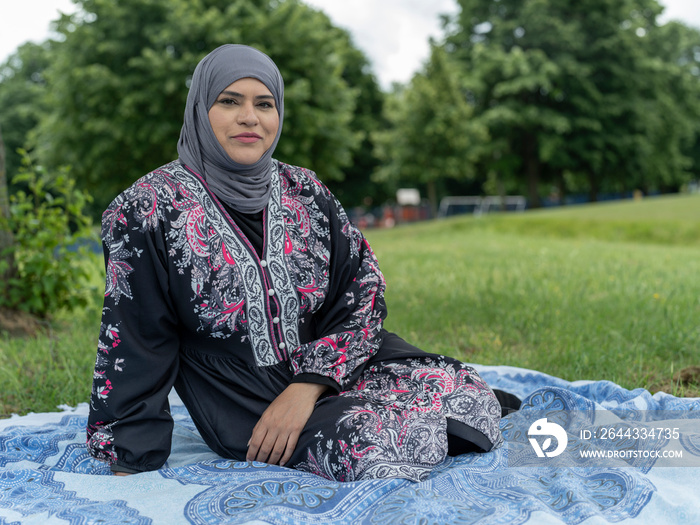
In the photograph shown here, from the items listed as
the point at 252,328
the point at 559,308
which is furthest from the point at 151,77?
the point at 252,328

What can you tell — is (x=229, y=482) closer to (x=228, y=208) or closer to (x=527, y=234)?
(x=228, y=208)

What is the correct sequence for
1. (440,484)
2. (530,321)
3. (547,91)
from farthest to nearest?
(547,91)
(530,321)
(440,484)

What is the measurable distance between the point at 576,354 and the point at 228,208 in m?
2.42

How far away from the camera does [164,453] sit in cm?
218

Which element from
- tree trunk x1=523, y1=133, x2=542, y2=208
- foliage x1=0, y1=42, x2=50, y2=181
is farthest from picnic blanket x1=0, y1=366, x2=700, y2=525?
foliage x1=0, y1=42, x2=50, y2=181

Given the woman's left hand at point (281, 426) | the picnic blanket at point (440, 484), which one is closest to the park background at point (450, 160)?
the picnic blanket at point (440, 484)

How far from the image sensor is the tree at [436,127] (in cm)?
2331

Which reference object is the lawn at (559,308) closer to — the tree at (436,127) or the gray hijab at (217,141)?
the gray hijab at (217,141)

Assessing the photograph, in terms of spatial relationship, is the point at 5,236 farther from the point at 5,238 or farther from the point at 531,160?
the point at 531,160

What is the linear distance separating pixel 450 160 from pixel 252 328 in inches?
880

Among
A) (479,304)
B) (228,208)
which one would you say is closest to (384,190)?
(479,304)

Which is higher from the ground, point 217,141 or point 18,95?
point 18,95

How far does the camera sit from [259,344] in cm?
228

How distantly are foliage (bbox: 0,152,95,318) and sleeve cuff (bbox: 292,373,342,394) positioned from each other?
297 centimetres
